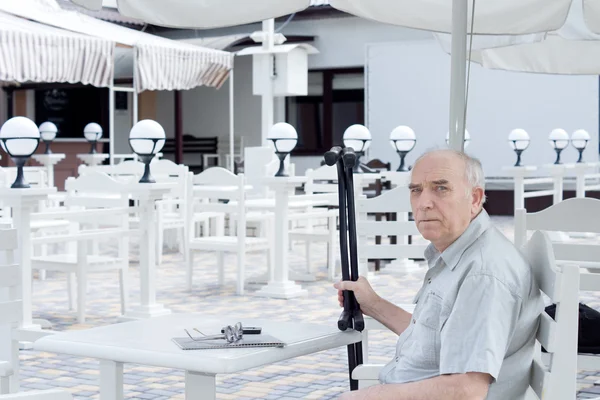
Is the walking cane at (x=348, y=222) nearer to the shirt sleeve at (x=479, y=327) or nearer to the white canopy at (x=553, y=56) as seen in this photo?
the shirt sleeve at (x=479, y=327)

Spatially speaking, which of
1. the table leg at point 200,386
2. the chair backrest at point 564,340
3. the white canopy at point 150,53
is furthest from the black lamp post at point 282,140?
the chair backrest at point 564,340

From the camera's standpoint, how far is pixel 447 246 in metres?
2.72

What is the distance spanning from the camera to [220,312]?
296 inches

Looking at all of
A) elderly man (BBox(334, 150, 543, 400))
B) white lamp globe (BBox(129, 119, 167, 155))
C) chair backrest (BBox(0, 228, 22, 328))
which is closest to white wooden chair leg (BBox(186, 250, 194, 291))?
white lamp globe (BBox(129, 119, 167, 155))

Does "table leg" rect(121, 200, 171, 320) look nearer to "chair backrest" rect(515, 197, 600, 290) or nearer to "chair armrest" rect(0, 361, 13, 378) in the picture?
"chair backrest" rect(515, 197, 600, 290)

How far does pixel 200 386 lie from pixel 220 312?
4984mm

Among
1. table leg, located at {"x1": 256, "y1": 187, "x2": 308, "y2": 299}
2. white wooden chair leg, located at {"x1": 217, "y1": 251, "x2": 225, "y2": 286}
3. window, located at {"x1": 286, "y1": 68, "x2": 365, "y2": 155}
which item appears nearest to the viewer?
table leg, located at {"x1": 256, "y1": 187, "x2": 308, "y2": 299}

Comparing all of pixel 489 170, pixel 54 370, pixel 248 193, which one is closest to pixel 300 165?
pixel 489 170

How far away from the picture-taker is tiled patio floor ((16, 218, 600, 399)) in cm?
520

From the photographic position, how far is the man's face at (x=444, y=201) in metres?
2.70

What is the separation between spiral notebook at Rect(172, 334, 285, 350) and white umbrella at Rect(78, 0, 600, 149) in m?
1.95

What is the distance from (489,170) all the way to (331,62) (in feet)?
13.5

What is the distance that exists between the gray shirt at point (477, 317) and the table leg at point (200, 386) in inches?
19.7

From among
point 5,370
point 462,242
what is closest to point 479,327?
point 462,242
